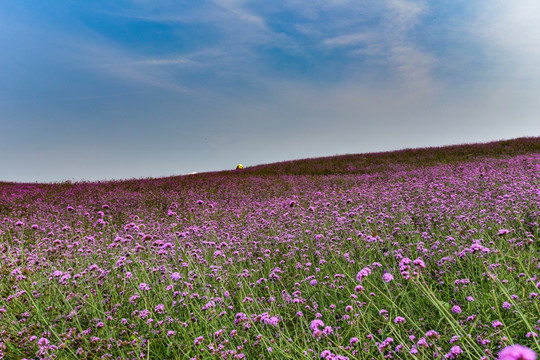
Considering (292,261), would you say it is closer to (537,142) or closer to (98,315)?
(98,315)

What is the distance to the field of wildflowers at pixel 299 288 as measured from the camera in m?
2.41

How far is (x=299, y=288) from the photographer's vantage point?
381cm

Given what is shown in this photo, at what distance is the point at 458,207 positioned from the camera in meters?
5.61

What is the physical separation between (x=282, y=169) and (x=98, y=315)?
1994cm

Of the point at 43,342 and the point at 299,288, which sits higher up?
the point at 43,342

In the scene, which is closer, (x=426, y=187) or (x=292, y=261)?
(x=292, y=261)

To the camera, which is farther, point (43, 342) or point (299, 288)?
point (299, 288)

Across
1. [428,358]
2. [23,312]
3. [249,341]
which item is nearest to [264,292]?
[249,341]

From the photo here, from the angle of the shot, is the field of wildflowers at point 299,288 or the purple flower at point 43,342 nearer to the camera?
the field of wildflowers at point 299,288

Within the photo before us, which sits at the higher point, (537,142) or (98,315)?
(537,142)

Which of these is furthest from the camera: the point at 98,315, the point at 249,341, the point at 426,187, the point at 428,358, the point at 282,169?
the point at 282,169

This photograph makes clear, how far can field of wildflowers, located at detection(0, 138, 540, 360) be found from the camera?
7.90 ft

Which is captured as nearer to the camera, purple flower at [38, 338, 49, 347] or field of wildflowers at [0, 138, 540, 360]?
field of wildflowers at [0, 138, 540, 360]

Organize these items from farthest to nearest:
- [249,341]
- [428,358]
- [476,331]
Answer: [249,341]
[476,331]
[428,358]
